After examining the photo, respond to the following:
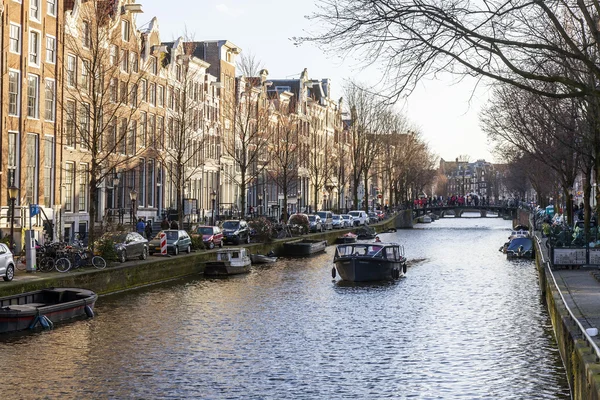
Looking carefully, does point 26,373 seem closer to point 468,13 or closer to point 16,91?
point 468,13

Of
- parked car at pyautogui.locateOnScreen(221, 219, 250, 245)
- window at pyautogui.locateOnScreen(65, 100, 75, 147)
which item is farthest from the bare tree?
parked car at pyautogui.locateOnScreen(221, 219, 250, 245)

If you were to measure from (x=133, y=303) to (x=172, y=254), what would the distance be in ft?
45.8

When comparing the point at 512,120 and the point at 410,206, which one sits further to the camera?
the point at 410,206

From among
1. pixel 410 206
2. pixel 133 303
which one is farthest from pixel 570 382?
pixel 410 206

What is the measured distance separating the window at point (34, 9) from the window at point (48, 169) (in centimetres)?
663

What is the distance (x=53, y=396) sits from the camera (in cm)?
2056

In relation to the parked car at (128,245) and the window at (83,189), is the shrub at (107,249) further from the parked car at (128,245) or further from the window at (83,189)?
the window at (83,189)

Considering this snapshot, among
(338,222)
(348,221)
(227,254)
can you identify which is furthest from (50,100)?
(348,221)

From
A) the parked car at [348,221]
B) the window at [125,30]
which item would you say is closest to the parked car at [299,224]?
the parked car at [348,221]

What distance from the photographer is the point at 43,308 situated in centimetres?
2939

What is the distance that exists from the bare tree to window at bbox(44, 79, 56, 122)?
2.31ft

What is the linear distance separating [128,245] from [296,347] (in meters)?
19.1

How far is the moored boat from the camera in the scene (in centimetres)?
4738

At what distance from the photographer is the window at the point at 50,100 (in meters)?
52.8
